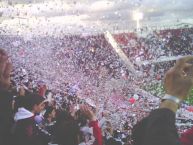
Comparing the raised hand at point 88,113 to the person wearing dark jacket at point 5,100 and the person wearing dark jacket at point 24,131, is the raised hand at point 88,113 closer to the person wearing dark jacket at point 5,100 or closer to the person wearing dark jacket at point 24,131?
the person wearing dark jacket at point 24,131

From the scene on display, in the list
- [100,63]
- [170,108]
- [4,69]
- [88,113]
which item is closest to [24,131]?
[88,113]

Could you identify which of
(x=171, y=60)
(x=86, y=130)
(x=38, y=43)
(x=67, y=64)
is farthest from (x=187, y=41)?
(x=86, y=130)

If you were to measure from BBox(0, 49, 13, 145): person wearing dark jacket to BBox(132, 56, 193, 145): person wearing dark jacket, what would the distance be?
1.36 m

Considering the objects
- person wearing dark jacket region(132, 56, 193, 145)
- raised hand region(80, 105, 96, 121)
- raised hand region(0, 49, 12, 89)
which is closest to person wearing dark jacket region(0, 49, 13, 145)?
raised hand region(0, 49, 12, 89)

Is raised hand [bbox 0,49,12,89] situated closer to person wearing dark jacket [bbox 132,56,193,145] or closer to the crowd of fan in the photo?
person wearing dark jacket [bbox 132,56,193,145]

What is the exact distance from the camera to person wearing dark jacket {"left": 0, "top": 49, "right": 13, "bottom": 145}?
2.45 m

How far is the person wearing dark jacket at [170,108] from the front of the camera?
46.0 inches

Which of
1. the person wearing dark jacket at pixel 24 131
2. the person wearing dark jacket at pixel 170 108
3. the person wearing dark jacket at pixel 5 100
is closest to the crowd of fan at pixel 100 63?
the person wearing dark jacket at pixel 24 131

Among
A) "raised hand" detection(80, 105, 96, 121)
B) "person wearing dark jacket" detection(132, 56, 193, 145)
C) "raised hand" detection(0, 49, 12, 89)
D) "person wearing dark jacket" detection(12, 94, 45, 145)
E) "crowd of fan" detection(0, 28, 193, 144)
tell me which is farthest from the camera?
"crowd of fan" detection(0, 28, 193, 144)

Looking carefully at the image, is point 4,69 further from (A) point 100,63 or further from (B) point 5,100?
(A) point 100,63

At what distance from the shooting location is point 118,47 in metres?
54.3

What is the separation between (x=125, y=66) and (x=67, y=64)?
6.23 meters

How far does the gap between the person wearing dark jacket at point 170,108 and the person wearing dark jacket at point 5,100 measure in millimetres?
1357

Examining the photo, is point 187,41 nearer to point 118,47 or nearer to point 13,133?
point 118,47
